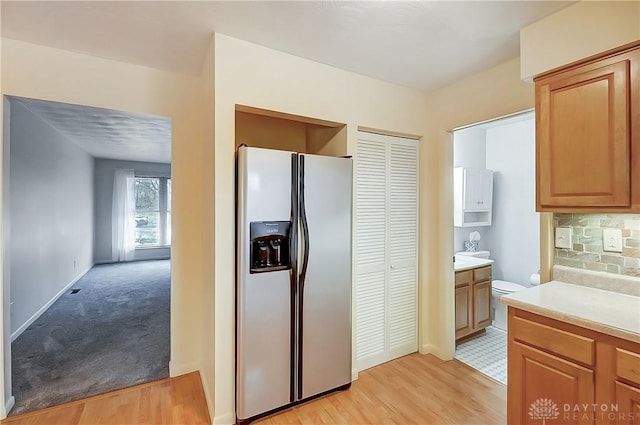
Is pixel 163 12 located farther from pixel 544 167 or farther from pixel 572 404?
pixel 572 404

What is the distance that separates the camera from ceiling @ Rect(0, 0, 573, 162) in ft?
5.32

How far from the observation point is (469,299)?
3.13 m

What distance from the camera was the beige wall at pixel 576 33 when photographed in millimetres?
1452

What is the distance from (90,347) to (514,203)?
5287mm

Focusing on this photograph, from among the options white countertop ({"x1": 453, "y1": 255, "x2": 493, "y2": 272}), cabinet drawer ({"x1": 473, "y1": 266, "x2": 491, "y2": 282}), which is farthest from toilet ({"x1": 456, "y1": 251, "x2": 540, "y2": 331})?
white countertop ({"x1": 453, "y1": 255, "x2": 493, "y2": 272})

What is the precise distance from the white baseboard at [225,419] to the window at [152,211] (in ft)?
22.2

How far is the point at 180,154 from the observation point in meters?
2.49

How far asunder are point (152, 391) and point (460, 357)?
2.72 metres

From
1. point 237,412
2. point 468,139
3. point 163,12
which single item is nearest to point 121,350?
point 237,412

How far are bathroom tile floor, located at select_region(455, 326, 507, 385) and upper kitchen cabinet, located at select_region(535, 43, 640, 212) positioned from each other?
164 cm

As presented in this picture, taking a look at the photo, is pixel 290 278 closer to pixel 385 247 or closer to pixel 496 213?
pixel 385 247

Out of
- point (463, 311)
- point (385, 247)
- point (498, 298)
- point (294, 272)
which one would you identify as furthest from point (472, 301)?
point (294, 272)

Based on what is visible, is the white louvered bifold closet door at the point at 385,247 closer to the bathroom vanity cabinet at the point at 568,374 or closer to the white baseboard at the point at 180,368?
the bathroom vanity cabinet at the point at 568,374

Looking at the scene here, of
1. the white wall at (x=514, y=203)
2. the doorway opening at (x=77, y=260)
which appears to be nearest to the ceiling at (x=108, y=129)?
the doorway opening at (x=77, y=260)
